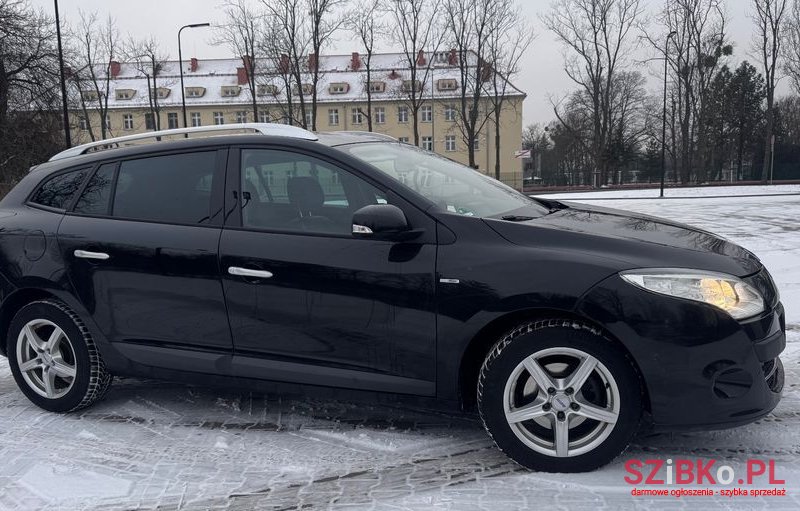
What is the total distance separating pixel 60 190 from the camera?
4180 millimetres

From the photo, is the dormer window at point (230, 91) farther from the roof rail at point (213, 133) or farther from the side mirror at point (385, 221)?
the side mirror at point (385, 221)

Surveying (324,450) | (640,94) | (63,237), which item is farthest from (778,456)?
(640,94)

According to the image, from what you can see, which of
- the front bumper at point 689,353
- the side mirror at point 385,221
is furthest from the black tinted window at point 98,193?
the front bumper at point 689,353

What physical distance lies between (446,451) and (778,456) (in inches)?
64.3

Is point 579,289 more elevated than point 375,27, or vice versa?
point 375,27

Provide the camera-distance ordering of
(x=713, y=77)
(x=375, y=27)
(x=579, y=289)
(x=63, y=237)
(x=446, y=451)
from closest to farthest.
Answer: (x=579, y=289) → (x=446, y=451) → (x=63, y=237) → (x=375, y=27) → (x=713, y=77)

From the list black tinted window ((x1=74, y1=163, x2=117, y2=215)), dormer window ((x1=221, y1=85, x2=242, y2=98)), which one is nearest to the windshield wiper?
black tinted window ((x1=74, y1=163, x2=117, y2=215))

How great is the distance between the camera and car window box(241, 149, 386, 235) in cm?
335

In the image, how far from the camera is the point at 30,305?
405 cm

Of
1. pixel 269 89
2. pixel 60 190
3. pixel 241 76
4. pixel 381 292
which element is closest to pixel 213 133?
pixel 60 190

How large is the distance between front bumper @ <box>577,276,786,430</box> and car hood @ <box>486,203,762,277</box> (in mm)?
182

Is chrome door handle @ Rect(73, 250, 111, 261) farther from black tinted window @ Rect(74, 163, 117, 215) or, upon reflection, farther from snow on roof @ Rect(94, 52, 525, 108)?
snow on roof @ Rect(94, 52, 525, 108)

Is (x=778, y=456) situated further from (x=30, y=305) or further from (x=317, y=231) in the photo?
(x=30, y=305)

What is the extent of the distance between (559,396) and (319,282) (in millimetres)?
1304
